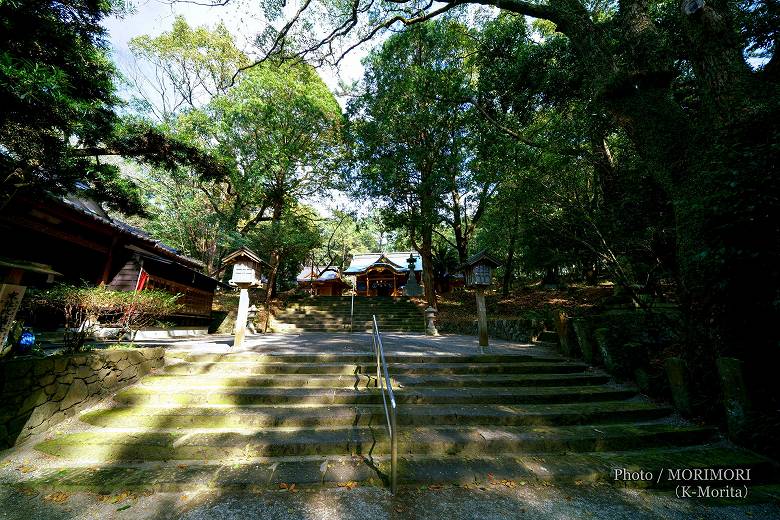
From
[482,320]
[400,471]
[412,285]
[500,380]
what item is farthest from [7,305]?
[412,285]

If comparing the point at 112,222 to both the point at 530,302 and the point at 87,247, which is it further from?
the point at 530,302

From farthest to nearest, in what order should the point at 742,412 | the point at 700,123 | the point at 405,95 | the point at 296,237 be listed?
1. the point at 296,237
2. the point at 405,95
3. the point at 700,123
4. the point at 742,412

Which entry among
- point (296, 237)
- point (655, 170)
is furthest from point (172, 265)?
point (655, 170)

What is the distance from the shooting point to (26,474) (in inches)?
118

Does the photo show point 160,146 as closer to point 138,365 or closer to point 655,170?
point 138,365

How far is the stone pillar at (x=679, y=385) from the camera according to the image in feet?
13.9

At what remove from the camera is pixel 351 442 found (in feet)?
11.4

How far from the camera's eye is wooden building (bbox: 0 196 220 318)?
7.00 m

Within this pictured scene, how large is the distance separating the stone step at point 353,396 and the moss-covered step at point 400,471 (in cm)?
111

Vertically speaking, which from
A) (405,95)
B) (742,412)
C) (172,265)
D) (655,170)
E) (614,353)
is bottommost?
(742,412)

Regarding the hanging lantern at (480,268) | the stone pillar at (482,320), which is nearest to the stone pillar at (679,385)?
the stone pillar at (482,320)

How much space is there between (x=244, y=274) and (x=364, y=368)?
3.81 meters

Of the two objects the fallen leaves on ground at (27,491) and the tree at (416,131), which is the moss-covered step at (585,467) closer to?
the fallen leaves on ground at (27,491)

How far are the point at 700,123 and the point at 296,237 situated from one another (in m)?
15.5
